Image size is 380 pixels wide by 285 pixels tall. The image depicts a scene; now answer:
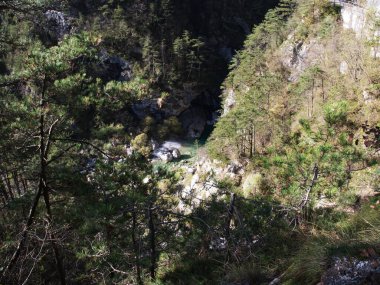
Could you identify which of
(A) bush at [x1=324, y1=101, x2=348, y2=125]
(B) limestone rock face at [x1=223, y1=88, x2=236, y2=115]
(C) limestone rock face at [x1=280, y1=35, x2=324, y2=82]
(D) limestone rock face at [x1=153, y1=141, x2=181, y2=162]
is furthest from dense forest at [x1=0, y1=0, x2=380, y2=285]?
(D) limestone rock face at [x1=153, y1=141, x2=181, y2=162]

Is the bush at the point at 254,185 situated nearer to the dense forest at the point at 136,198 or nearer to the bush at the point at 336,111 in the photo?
the dense forest at the point at 136,198

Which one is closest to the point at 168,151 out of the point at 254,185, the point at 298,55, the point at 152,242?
the point at 298,55

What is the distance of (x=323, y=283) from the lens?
2820 millimetres

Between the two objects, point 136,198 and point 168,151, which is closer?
point 136,198

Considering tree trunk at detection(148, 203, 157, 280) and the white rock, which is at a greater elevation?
tree trunk at detection(148, 203, 157, 280)

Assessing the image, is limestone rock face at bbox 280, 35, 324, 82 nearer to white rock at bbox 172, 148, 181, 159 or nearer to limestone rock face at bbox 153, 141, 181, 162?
white rock at bbox 172, 148, 181, 159

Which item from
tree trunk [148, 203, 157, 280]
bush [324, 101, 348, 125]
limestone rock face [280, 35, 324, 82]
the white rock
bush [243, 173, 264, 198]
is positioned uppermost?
limestone rock face [280, 35, 324, 82]

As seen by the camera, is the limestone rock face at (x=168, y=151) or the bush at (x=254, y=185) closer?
the bush at (x=254, y=185)

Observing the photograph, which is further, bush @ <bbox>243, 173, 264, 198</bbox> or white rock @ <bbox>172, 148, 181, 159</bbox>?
white rock @ <bbox>172, 148, 181, 159</bbox>

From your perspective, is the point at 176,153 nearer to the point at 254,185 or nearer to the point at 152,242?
the point at 254,185

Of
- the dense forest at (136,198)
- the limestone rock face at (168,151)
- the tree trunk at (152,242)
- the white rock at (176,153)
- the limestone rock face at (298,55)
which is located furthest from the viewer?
the white rock at (176,153)

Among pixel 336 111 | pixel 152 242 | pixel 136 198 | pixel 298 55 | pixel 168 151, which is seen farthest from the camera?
pixel 168 151

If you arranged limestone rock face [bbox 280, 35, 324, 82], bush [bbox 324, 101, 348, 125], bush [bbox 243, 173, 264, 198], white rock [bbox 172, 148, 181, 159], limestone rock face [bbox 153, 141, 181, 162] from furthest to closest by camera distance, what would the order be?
white rock [bbox 172, 148, 181, 159] → limestone rock face [bbox 153, 141, 181, 162] → limestone rock face [bbox 280, 35, 324, 82] → bush [bbox 243, 173, 264, 198] → bush [bbox 324, 101, 348, 125]

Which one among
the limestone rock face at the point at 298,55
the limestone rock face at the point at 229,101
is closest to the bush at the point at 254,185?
the limestone rock face at the point at 298,55
